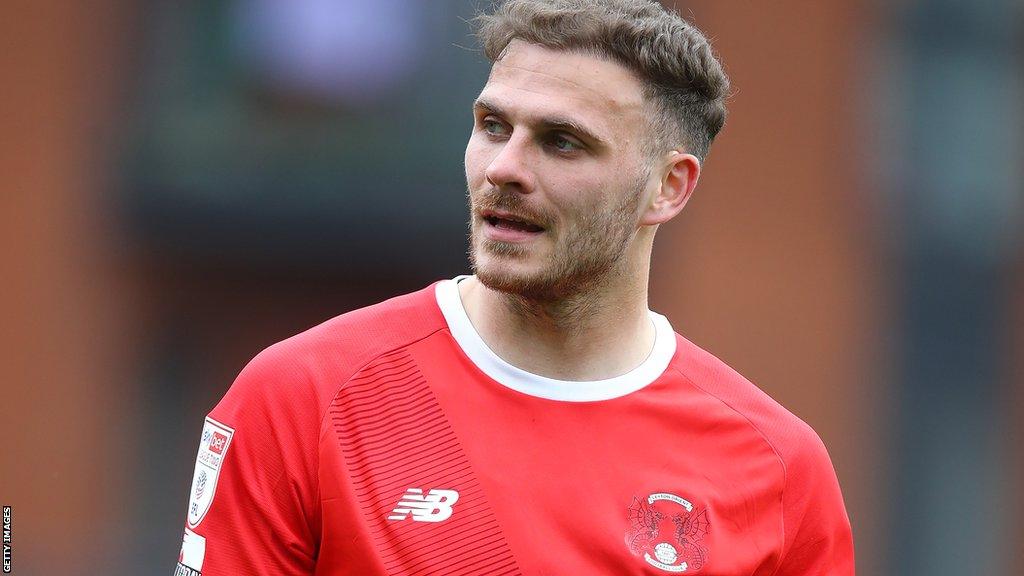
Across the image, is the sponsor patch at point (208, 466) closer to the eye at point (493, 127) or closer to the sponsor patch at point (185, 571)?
the sponsor patch at point (185, 571)

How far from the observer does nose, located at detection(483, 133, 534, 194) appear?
2832 mm

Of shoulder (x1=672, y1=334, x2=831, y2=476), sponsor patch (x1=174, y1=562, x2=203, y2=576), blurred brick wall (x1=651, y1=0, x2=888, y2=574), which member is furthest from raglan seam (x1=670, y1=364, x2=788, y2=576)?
blurred brick wall (x1=651, y1=0, x2=888, y2=574)

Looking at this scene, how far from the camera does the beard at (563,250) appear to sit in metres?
2.85

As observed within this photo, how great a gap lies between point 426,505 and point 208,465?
0.42m

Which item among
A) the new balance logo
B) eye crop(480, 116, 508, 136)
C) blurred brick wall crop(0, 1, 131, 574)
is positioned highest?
eye crop(480, 116, 508, 136)

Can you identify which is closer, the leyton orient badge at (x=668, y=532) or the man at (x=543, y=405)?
the man at (x=543, y=405)

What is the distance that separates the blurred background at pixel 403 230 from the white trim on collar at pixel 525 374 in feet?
14.8

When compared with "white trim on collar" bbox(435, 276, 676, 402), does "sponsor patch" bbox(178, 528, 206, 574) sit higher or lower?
lower

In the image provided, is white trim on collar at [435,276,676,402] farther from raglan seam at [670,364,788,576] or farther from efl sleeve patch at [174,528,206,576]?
efl sleeve patch at [174,528,206,576]

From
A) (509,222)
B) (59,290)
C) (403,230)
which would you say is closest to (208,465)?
(509,222)

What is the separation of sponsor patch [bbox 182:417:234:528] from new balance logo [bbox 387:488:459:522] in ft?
1.11

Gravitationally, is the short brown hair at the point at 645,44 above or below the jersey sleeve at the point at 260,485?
above

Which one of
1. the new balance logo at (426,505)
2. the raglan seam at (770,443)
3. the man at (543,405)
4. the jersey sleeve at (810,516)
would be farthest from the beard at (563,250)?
the jersey sleeve at (810,516)

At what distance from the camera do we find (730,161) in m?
7.86
